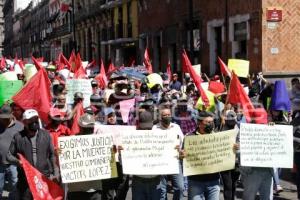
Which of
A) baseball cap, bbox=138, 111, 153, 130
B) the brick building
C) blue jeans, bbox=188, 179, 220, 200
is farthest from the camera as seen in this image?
the brick building

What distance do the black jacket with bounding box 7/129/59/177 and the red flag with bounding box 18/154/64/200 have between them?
82 millimetres

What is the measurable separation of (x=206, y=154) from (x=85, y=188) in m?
1.24

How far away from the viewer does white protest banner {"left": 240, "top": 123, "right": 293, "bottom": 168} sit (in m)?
6.42

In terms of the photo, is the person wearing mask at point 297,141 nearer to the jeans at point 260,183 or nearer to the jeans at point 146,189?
the jeans at point 260,183

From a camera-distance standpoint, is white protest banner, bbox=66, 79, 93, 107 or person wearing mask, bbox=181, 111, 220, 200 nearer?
person wearing mask, bbox=181, 111, 220, 200

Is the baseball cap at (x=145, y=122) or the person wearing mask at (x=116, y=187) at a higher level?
the baseball cap at (x=145, y=122)

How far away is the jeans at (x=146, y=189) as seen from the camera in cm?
620

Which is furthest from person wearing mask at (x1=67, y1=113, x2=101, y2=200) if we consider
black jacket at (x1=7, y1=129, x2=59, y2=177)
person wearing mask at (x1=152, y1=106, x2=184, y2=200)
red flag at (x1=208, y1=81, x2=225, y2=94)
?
red flag at (x1=208, y1=81, x2=225, y2=94)

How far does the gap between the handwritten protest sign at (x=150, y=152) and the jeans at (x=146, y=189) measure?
0.11 meters

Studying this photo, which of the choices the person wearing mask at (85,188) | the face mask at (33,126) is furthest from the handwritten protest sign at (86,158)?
the face mask at (33,126)

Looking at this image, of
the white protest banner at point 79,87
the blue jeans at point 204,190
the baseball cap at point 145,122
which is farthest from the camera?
the white protest banner at point 79,87

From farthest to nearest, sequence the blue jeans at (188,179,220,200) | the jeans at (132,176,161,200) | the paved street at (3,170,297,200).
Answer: the paved street at (3,170,297,200), the jeans at (132,176,161,200), the blue jeans at (188,179,220,200)

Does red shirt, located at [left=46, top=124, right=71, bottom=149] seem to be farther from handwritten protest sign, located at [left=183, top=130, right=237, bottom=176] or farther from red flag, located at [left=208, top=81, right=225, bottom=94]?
red flag, located at [left=208, top=81, right=225, bottom=94]

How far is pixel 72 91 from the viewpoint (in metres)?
11.9
